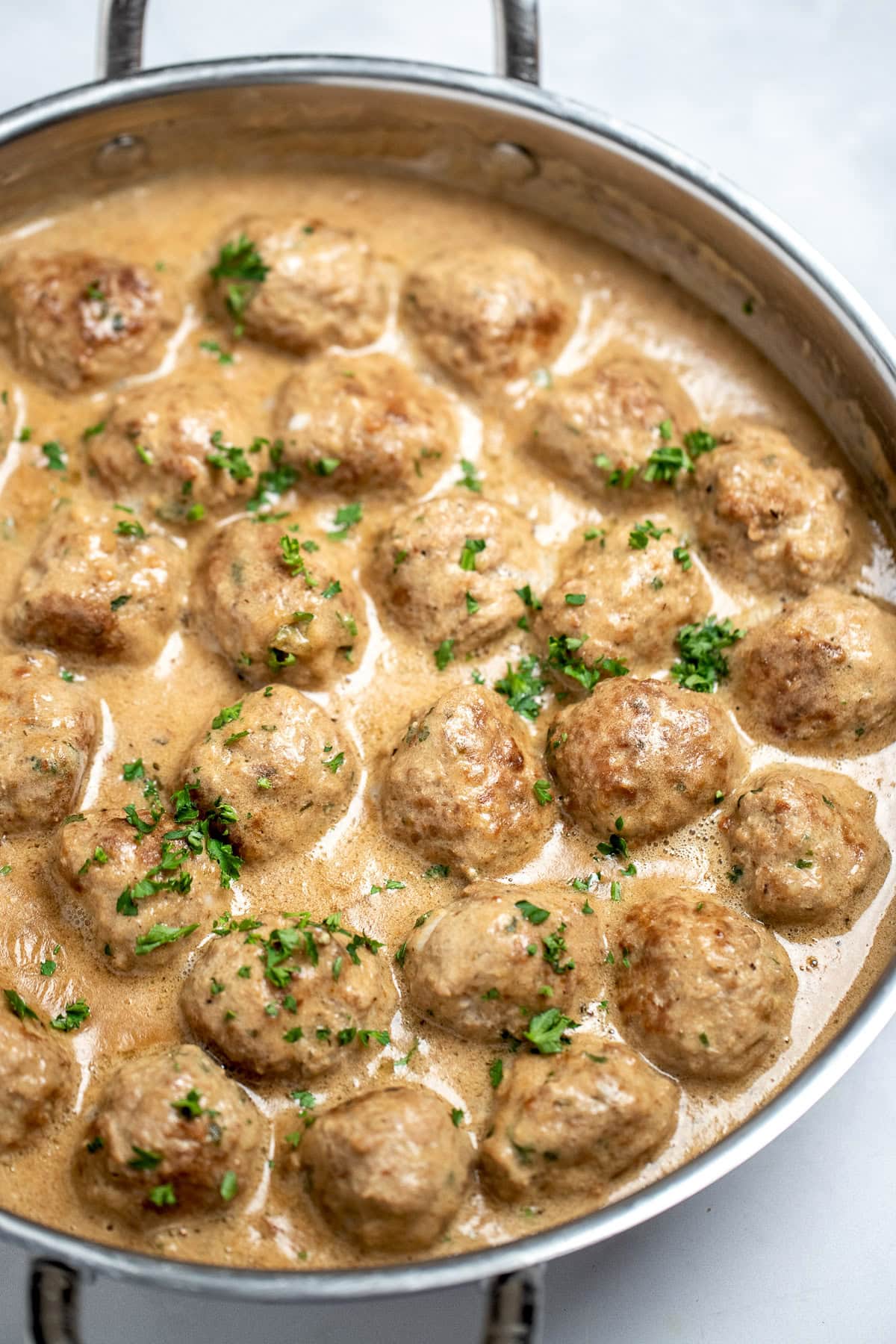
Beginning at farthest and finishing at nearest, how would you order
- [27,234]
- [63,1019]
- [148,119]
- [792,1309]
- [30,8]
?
[30,8] < [27,234] < [148,119] < [792,1309] < [63,1019]

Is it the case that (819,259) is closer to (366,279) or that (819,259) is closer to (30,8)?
(366,279)

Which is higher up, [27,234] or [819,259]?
[819,259]

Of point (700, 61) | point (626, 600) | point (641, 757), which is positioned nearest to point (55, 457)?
point (626, 600)

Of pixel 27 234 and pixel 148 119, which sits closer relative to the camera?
pixel 148 119

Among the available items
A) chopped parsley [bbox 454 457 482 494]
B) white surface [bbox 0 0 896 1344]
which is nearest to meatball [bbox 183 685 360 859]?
chopped parsley [bbox 454 457 482 494]

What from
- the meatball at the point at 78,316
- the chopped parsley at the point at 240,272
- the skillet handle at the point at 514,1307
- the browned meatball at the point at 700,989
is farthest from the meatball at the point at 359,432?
the skillet handle at the point at 514,1307

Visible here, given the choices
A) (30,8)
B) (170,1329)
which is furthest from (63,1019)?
(30,8)
